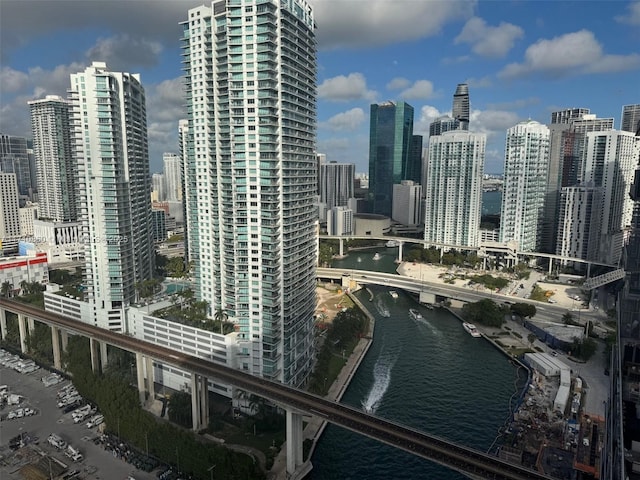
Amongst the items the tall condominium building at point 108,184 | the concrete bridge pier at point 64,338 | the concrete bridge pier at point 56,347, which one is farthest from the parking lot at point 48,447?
the tall condominium building at point 108,184

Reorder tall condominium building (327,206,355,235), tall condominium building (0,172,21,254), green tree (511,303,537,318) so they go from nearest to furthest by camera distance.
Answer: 1. green tree (511,303,537,318)
2. tall condominium building (0,172,21,254)
3. tall condominium building (327,206,355,235)

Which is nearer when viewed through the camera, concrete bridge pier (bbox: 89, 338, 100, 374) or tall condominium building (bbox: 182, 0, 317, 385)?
tall condominium building (bbox: 182, 0, 317, 385)

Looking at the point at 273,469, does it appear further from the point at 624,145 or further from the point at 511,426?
the point at 624,145

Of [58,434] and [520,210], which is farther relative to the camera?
[520,210]

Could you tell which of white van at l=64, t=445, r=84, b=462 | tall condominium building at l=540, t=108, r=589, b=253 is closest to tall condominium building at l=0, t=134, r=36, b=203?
white van at l=64, t=445, r=84, b=462

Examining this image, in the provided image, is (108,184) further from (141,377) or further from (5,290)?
(5,290)

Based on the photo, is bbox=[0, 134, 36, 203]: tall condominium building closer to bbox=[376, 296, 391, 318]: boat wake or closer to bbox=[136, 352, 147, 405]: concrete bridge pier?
bbox=[376, 296, 391, 318]: boat wake

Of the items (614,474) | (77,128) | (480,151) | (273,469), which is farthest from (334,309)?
(480,151)
